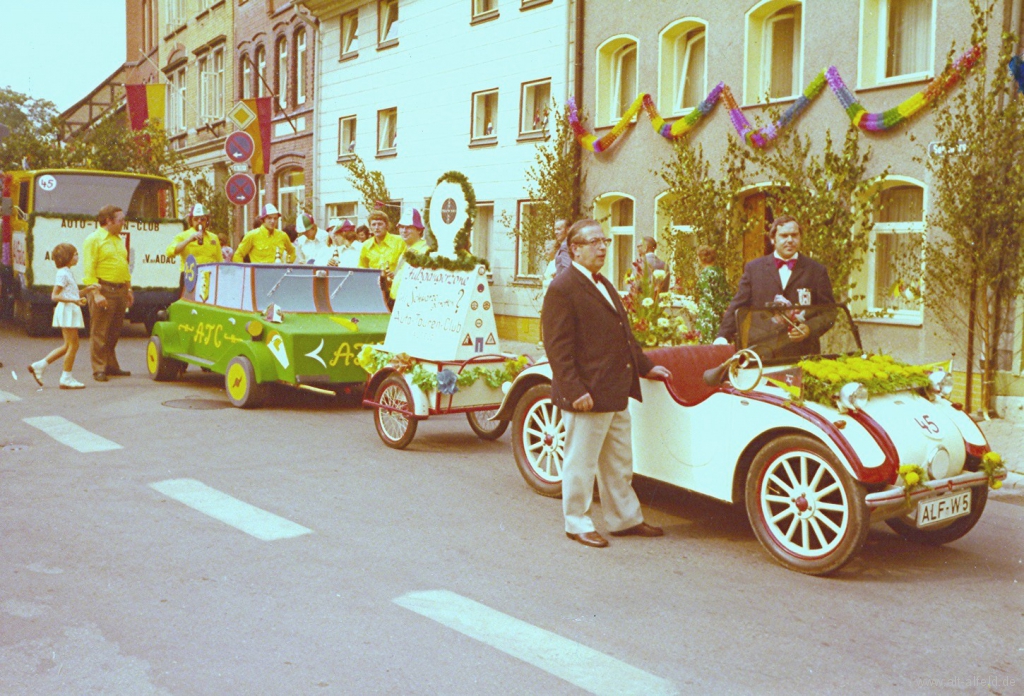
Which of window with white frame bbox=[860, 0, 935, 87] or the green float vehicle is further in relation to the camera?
window with white frame bbox=[860, 0, 935, 87]

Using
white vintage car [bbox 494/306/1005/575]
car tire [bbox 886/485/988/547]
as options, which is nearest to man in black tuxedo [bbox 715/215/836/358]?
white vintage car [bbox 494/306/1005/575]

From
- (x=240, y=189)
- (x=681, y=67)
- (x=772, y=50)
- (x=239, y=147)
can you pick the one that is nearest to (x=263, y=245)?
(x=240, y=189)

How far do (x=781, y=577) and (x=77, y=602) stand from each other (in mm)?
3384

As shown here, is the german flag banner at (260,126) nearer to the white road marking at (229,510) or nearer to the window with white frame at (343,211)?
the window with white frame at (343,211)

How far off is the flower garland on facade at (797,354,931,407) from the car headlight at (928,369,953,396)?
0.03 meters

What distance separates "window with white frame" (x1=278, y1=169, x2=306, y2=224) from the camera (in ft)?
99.6

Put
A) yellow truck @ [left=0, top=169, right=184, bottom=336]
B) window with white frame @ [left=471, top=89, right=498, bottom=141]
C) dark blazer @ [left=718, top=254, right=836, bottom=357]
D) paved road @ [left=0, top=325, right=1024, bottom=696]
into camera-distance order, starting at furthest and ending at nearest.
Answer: window with white frame @ [left=471, top=89, right=498, bottom=141], yellow truck @ [left=0, top=169, right=184, bottom=336], dark blazer @ [left=718, top=254, right=836, bottom=357], paved road @ [left=0, top=325, right=1024, bottom=696]

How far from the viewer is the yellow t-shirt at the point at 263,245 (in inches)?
556

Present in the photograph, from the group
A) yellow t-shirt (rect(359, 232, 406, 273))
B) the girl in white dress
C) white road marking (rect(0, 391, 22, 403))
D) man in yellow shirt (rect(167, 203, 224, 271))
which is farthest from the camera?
man in yellow shirt (rect(167, 203, 224, 271))

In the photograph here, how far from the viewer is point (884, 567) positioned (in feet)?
18.9

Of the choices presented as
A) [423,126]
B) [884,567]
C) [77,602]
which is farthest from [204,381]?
[423,126]

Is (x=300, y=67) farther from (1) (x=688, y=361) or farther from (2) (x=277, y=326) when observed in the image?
(1) (x=688, y=361)

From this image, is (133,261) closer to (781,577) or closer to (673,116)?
(673,116)

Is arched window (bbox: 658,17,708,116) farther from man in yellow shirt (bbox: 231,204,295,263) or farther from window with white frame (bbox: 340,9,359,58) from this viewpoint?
window with white frame (bbox: 340,9,359,58)
